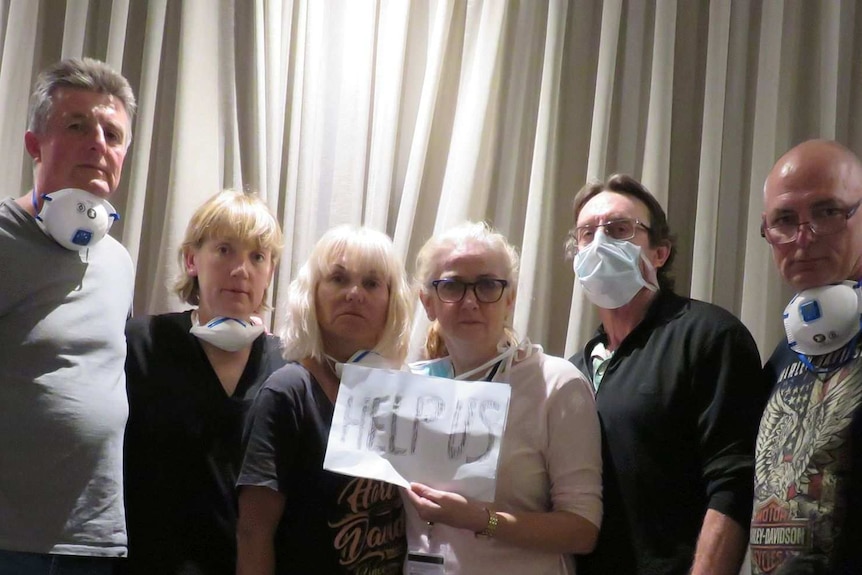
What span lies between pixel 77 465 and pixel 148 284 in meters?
0.97

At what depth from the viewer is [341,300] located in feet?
5.99

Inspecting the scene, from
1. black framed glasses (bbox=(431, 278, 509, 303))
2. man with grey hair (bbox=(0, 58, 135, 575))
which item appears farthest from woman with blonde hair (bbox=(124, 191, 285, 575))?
black framed glasses (bbox=(431, 278, 509, 303))

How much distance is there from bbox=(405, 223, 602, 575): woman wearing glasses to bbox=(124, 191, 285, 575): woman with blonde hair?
495 millimetres

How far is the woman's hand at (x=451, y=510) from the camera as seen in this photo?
5.05 ft

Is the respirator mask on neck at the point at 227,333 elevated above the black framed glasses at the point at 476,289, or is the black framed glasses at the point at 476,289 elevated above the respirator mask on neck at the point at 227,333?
the black framed glasses at the point at 476,289

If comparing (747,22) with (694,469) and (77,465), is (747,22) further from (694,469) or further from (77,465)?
(77,465)

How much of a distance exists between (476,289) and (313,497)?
0.58m

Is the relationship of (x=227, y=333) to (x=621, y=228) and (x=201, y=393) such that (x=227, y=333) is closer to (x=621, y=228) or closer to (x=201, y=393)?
(x=201, y=393)

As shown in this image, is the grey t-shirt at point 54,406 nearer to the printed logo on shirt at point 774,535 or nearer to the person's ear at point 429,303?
the person's ear at point 429,303

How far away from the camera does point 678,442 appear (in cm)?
176

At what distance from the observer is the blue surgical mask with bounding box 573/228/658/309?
77.6 inches

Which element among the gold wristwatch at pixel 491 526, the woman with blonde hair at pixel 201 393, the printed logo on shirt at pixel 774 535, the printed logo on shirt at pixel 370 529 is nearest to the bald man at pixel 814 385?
the printed logo on shirt at pixel 774 535

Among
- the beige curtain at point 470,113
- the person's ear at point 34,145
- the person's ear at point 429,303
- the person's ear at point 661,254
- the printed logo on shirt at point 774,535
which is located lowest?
the printed logo on shirt at point 774,535

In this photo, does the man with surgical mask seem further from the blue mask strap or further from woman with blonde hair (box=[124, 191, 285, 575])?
woman with blonde hair (box=[124, 191, 285, 575])
